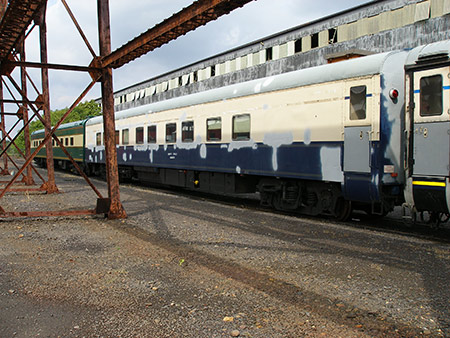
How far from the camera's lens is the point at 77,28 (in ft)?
28.6

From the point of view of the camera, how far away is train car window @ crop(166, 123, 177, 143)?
1454 cm

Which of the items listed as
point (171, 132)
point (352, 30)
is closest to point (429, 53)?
point (171, 132)

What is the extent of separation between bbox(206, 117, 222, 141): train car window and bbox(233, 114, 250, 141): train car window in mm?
711

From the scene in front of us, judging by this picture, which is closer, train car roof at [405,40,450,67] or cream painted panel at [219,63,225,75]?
train car roof at [405,40,450,67]

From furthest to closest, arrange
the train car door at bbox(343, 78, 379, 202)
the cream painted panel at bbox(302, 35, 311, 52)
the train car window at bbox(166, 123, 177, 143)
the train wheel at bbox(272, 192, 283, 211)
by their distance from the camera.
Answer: the cream painted panel at bbox(302, 35, 311, 52) < the train car window at bbox(166, 123, 177, 143) < the train wheel at bbox(272, 192, 283, 211) < the train car door at bbox(343, 78, 379, 202)

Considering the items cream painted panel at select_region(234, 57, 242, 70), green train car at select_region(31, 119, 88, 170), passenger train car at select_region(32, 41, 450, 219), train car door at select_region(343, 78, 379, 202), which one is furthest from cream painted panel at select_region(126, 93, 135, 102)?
train car door at select_region(343, 78, 379, 202)

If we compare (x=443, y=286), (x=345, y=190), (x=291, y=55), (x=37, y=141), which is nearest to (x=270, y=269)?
(x=443, y=286)

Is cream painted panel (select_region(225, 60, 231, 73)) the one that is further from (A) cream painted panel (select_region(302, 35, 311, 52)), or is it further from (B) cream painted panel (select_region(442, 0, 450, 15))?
(B) cream painted panel (select_region(442, 0, 450, 15))

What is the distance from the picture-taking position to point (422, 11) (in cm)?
2189

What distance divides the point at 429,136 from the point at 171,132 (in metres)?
9.41

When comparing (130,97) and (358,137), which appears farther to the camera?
(130,97)

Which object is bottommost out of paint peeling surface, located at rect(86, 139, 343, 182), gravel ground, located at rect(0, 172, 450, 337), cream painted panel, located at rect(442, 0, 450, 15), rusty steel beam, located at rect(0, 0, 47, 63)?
gravel ground, located at rect(0, 172, 450, 337)

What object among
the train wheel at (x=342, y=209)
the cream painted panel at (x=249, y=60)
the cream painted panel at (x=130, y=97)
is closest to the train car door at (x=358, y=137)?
the train wheel at (x=342, y=209)

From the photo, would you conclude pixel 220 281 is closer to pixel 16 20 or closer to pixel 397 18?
pixel 16 20
